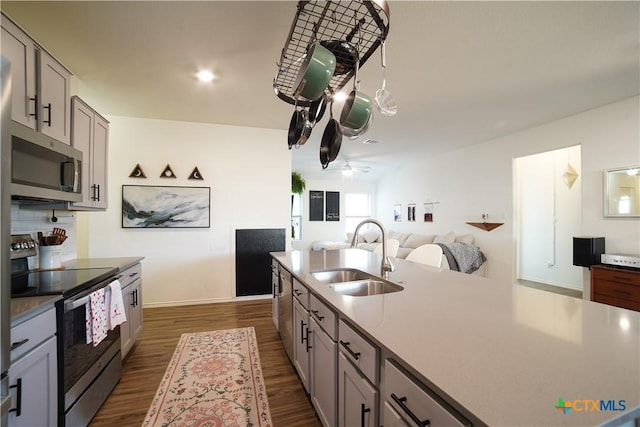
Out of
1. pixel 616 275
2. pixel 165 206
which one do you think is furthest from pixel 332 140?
pixel 616 275

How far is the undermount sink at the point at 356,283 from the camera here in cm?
165

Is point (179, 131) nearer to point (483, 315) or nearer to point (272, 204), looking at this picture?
point (272, 204)

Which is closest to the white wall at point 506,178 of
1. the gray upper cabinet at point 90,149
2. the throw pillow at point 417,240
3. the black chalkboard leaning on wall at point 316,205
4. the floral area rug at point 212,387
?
the throw pillow at point 417,240

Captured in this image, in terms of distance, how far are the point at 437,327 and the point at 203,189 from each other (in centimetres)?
370

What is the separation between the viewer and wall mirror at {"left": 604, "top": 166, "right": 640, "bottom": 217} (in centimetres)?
307

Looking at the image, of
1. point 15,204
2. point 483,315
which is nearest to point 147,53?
point 15,204

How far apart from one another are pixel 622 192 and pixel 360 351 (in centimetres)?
412

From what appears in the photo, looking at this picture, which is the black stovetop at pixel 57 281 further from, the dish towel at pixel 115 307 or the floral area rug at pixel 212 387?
the floral area rug at pixel 212 387

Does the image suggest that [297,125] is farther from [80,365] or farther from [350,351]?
[80,365]

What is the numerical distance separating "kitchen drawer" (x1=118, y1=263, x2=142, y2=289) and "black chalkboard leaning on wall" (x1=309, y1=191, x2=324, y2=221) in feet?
18.3

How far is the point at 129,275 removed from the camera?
2.36m

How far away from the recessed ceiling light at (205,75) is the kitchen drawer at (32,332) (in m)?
2.18

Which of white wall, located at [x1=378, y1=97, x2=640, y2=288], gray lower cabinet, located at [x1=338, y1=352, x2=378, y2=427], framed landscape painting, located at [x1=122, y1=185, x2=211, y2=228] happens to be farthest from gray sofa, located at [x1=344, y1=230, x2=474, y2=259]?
gray lower cabinet, located at [x1=338, y1=352, x2=378, y2=427]

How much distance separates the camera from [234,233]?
→ 4.04 meters
